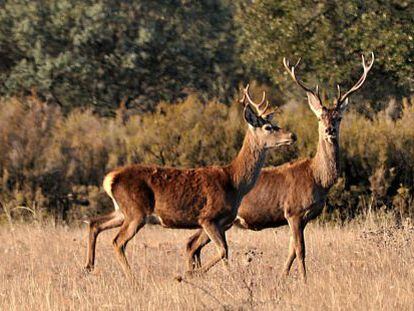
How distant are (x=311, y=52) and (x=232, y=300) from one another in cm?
1420

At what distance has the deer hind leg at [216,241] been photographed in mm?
10086

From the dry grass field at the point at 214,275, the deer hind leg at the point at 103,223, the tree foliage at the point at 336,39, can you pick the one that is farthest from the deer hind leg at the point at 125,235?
the tree foliage at the point at 336,39

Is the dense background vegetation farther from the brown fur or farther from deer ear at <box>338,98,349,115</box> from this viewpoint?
the brown fur

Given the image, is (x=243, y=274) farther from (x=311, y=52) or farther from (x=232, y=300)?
(x=311, y=52)

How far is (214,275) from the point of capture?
1012 cm

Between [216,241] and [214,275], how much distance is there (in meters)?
0.35

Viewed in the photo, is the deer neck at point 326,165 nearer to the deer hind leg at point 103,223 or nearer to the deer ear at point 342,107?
the deer ear at point 342,107

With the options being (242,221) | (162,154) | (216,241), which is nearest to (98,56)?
(162,154)

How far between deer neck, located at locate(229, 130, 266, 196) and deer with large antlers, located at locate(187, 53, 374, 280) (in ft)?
1.71

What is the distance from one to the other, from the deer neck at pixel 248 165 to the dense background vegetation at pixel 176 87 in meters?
5.14

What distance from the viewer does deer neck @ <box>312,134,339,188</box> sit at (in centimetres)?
1139

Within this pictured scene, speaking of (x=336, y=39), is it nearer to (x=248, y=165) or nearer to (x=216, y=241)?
(x=248, y=165)

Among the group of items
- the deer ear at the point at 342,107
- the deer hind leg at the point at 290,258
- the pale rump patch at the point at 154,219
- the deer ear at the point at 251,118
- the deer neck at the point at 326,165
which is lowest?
the deer hind leg at the point at 290,258

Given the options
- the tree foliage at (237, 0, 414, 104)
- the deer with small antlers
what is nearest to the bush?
the tree foliage at (237, 0, 414, 104)
